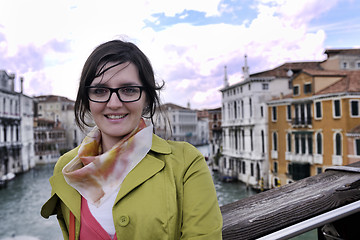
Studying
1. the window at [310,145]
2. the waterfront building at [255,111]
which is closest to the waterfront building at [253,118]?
the waterfront building at [255,111]

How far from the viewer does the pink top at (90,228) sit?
652 millimetres

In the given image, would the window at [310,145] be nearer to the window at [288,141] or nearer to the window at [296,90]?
the window at [288,141]

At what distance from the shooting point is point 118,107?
0.73 meters

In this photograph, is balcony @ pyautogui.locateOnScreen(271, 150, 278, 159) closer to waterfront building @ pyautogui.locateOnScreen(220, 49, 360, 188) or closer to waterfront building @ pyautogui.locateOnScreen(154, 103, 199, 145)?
waterfront building @ pyautogui.locateOnScreen(220, 49, 360, 188)

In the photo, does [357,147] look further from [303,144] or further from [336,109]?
[303,144]

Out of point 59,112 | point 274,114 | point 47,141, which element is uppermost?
point 59,112

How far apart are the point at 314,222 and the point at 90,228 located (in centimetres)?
44

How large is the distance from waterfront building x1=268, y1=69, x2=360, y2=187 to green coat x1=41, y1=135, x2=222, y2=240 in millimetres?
10060

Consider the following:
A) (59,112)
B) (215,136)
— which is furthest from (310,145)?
(59,112)

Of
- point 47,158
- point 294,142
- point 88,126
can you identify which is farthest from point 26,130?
point 88,126

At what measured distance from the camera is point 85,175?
0.73 metres

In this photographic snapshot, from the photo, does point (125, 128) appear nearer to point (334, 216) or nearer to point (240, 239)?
point (240, 239)

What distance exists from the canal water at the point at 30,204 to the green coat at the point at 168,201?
992cm

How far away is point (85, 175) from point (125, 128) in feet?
0.45
